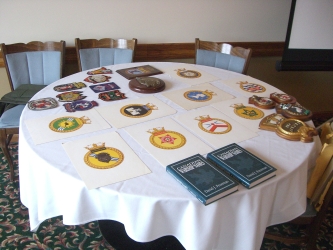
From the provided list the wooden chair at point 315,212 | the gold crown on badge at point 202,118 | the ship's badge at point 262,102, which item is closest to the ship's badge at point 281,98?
the ship's badge at point 262,102

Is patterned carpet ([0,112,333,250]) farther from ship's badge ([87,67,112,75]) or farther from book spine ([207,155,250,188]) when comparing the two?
ship's badge ([87,67,112,75])

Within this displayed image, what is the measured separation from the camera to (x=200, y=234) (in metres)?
0.87

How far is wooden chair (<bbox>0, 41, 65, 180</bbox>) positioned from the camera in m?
1.76

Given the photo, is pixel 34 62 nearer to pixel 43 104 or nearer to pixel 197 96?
pixel 43 104

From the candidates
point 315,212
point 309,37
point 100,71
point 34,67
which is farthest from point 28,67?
point 309,37

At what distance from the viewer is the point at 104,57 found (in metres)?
2.10

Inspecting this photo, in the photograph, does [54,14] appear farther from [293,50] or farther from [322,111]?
[322,111]

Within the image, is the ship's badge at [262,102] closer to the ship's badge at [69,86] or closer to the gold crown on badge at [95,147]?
the gold crown on badge at [95,147]

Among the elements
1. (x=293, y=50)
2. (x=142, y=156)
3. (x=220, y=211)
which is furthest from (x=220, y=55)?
(x=220, y=211)

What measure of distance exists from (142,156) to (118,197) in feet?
0.61

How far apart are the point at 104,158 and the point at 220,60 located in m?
1.41

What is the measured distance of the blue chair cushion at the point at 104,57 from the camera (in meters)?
2.05

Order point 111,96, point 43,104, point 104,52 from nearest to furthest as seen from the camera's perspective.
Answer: point 43,104 < point 111,96 < point 104,52

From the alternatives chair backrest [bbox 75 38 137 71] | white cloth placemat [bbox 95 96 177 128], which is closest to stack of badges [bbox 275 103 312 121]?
white cloth placemat [bbox 95 96 177 128]
